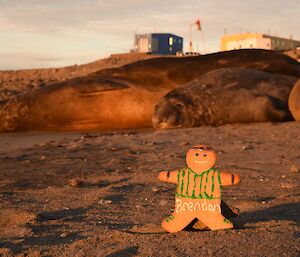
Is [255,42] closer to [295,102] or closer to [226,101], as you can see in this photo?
[226,101]

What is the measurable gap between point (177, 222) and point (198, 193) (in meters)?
0.17

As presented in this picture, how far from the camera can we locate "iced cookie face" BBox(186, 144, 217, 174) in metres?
2.62

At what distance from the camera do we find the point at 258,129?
731 cm

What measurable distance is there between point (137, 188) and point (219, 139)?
2.72m

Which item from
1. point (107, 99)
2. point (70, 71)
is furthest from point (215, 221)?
point (70, 71)

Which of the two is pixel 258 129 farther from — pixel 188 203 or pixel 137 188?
pixel 188 203

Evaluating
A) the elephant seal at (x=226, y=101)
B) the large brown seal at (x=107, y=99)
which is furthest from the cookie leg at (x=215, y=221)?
the large brown seal at (x=107, y=99)

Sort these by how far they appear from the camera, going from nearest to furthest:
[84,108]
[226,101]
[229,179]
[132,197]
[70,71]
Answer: [229,179] → [132,197] → [226,101] → [84,108] → [70,71]

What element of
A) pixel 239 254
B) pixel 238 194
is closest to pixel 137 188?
pixel 238 194

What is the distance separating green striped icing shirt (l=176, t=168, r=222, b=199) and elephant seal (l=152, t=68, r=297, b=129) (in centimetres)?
564

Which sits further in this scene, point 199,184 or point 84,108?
point 84,108

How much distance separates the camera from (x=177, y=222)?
2.65m

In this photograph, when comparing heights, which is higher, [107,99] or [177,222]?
[107,99]

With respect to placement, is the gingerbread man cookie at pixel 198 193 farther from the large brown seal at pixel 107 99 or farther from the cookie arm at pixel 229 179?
the large brown seal at pixel 107 99
